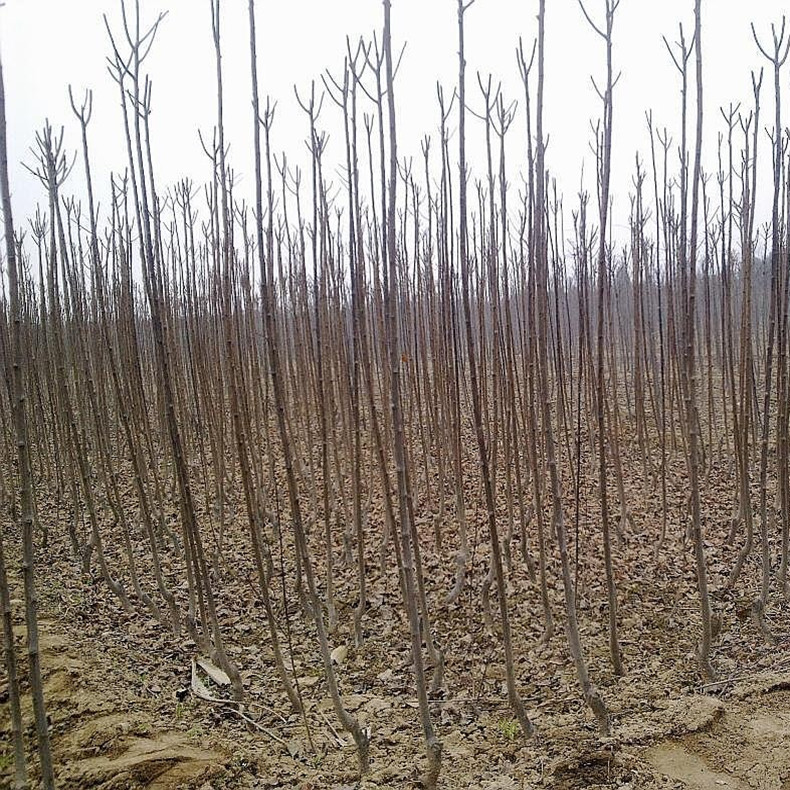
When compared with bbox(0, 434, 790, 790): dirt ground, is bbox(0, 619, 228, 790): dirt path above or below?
above

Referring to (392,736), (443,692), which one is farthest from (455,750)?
(443,692)

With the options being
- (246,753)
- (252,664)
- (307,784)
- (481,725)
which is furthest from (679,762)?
(252,664)

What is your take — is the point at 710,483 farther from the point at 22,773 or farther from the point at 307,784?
the point at 22,773

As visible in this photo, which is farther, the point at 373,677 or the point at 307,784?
the point at 373,677

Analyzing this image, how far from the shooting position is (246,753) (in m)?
1.81

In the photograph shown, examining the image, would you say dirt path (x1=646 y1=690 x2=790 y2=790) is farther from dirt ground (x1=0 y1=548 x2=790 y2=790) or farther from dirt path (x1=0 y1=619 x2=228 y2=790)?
dirt path (x1=0 y1=619 x2=228 y2=790)

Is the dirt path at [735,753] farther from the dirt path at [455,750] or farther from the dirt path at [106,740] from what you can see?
the dirt path at [106,740]

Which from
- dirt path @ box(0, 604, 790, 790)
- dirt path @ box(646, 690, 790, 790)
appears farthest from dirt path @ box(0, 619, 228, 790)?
dirt path @ box(646, 690, 790, 790)

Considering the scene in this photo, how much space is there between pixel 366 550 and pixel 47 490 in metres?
2.89

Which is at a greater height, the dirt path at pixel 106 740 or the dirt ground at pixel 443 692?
the dirt path at pixel 106 740

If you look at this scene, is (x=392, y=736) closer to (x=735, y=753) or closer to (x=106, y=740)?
(x=106, y=740)

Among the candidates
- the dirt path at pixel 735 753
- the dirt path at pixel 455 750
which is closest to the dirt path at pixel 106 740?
the dirt path at pixel 455 750

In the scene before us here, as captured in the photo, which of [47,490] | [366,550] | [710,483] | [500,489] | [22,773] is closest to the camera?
[22,773]

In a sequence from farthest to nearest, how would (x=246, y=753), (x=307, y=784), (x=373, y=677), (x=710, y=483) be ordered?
(x=710, y=483), (x=373, y=677), (x=246, y=753), (x=307, y=784)
